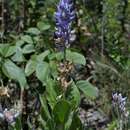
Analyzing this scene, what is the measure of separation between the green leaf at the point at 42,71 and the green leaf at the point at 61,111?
34 cm

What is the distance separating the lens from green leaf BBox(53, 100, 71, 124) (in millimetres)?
2168

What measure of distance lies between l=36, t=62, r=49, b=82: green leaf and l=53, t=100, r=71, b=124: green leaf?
34cm

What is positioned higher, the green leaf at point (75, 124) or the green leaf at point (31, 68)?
the green leaf at point (31, 68)

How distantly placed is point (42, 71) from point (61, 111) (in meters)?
0.42

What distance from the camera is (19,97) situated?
3.55m

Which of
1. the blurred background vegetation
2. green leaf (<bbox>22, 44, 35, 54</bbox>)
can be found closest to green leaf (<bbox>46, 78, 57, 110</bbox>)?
the blurred background vegetation

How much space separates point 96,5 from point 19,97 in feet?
4.47

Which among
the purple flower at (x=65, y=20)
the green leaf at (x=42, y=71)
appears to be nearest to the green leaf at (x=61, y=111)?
the purple flower at (x=65, y=20)

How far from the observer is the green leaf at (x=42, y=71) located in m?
2.56

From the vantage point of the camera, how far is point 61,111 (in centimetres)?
222

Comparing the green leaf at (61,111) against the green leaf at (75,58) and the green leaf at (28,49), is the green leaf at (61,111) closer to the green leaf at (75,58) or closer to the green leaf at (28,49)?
the green leaf at (75,58)

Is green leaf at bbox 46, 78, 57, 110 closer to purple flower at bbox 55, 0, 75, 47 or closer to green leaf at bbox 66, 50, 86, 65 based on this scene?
purple flower at bbox 55, 0, 75, 47

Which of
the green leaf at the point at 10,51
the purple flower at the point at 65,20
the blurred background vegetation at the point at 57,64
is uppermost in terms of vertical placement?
the purple flower at the point at 65,20

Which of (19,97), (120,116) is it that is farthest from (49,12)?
(120,116)
